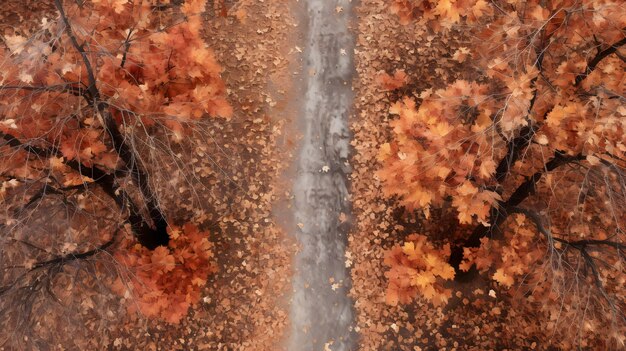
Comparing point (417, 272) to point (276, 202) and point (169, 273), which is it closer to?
point (276, 202)

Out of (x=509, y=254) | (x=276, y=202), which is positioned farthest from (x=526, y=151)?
(x=276, y=202)

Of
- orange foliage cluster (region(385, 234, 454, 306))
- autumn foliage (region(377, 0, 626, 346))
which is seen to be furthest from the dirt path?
autumn foliage (region(377, 0, 626, 346))

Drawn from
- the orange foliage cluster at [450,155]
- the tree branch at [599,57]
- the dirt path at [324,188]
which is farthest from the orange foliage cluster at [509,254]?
the tree branch at [599,57]

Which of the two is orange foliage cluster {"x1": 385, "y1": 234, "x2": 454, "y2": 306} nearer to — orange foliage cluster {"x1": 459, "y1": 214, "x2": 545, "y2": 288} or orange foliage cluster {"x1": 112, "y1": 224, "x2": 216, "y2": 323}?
orange foliage cluster {"x1": 459, "y1": 214, "x2": 545, "y2": 288}

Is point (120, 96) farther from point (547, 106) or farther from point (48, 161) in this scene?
point (547, 106)

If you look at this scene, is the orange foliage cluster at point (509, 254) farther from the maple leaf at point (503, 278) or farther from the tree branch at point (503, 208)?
the tree branch at point (503, 208)

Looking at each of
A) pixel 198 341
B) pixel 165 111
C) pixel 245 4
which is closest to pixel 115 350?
pixel 198 341
